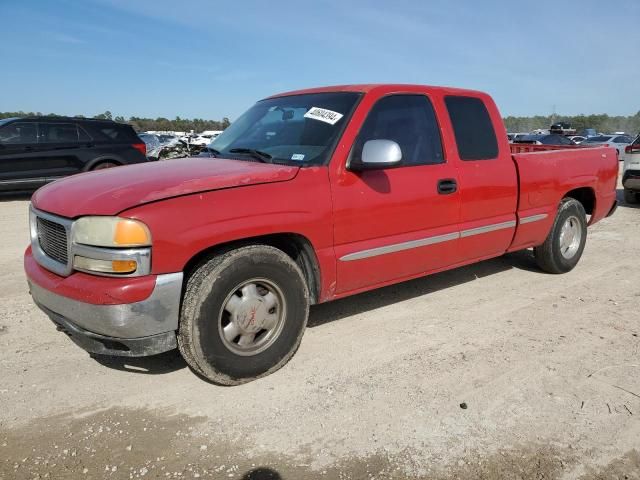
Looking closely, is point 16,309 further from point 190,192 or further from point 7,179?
point 7,179

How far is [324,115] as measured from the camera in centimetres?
368

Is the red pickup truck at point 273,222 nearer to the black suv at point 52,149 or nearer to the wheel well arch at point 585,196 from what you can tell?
the wheel well arch at point 585,196

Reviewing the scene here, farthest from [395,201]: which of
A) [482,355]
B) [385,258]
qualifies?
[482,355]

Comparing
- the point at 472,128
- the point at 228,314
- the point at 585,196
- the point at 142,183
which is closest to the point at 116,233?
the point at 142,183

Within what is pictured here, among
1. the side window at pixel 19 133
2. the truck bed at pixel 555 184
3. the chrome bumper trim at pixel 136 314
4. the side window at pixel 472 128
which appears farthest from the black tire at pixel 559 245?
the side window at pixel 19 133

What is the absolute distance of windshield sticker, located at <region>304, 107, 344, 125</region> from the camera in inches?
142

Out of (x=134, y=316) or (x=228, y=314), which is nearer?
(x=134, y=316)

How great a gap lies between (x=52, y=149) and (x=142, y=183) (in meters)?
8.88

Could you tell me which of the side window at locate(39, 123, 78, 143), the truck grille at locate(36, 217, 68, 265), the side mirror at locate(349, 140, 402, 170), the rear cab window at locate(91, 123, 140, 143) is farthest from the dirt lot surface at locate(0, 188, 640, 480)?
the rear cab window at locate(91, 123, 140, 143)

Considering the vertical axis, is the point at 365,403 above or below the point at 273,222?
below

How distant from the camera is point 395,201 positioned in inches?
144

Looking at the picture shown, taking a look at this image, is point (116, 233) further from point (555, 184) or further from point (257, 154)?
point (555, 184)

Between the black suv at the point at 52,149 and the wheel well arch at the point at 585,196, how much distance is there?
892 cm

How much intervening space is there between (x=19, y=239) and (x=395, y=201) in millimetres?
5701
